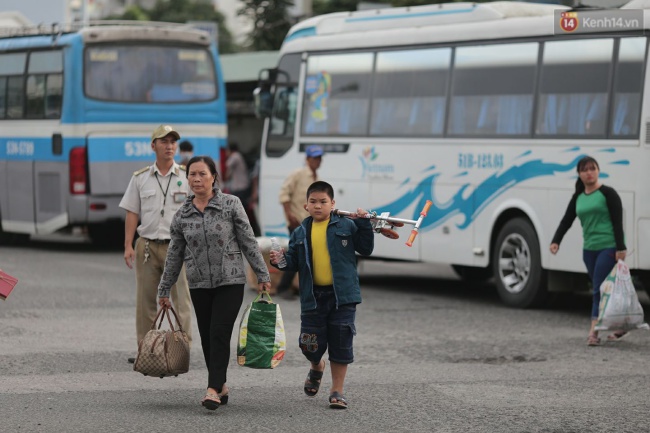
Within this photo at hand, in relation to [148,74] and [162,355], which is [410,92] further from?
[162,355]

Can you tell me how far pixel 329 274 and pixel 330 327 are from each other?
0.34 metres

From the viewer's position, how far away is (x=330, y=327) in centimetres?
866

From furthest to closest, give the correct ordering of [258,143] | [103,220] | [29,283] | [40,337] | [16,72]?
1. [258,143]
2. [16,72]
3. [103,220]
4. [29,283]
5. [40,337]

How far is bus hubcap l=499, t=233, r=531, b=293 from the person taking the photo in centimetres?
1526

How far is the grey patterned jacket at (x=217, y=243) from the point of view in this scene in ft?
28.0

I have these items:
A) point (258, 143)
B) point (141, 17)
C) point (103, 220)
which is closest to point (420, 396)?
point (103, 220)

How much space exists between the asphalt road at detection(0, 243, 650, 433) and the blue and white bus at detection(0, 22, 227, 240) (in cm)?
584

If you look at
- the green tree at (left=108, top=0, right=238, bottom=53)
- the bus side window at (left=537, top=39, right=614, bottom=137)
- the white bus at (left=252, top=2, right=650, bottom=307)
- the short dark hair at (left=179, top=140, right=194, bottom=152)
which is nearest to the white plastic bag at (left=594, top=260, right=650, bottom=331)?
the white bus at (left=252, top=2, right=650, bottom=307)

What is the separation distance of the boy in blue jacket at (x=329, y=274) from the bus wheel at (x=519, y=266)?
22.0ft

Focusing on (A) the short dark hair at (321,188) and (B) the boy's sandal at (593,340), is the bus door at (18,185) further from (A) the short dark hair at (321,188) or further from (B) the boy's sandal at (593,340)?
(A) the short dark hair at (321,188)

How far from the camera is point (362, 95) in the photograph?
1772 cm

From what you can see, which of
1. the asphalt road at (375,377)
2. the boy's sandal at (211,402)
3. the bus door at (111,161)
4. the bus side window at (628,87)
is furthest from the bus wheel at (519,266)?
the bus door at (111,161)

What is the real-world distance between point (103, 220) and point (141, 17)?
57.5 meters

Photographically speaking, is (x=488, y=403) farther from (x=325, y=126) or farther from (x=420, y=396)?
(x=325, y=126)
